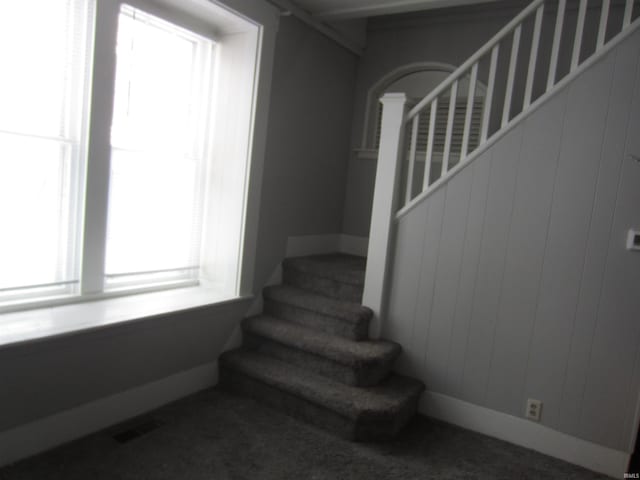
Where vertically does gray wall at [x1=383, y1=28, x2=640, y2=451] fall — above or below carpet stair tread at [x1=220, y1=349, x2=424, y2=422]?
above

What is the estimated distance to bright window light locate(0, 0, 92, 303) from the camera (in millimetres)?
2234

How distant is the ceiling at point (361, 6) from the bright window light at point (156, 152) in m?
0.82

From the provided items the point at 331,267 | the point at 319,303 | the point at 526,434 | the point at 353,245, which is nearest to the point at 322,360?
the point at 319,303

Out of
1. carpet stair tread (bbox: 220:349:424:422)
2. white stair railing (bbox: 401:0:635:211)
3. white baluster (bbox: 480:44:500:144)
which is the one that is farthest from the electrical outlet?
white baluster (bbox: 480:44:500:144)

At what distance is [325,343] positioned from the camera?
2949 mm

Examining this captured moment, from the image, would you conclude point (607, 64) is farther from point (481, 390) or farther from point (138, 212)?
point (138, 212)

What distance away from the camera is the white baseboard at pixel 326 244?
3.74 m

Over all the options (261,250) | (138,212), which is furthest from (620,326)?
(138,212)

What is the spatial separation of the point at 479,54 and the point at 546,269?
131 cm

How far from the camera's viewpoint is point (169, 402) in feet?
9.32

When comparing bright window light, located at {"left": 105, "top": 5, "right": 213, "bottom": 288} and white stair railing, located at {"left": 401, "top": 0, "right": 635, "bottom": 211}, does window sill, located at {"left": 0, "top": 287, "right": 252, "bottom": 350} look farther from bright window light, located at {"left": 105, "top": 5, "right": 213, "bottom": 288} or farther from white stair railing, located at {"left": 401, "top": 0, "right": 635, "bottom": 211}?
white stair railing, located at {"left": 401, "top": 0, "right": 635, "bottom": 211}

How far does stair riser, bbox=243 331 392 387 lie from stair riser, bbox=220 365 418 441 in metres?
0.23

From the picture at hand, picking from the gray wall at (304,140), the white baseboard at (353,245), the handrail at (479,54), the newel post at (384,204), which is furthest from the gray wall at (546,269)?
the white baseboard at (353,245)

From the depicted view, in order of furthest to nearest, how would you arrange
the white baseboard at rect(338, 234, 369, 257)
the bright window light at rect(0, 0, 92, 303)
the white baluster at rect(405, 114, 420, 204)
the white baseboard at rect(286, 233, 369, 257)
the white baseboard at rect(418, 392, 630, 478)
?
1. the white baseboard at rect(338, 234, 369, 257)
2. the white baseboard at rect(286, 233, 369, 257)
3. the white baluster at rect(405, 114, 420, 204)
4. the white baseboard at rect(418, 392, 630, 478)
5. the bright window light at rect(0, 0, 92, 303)
